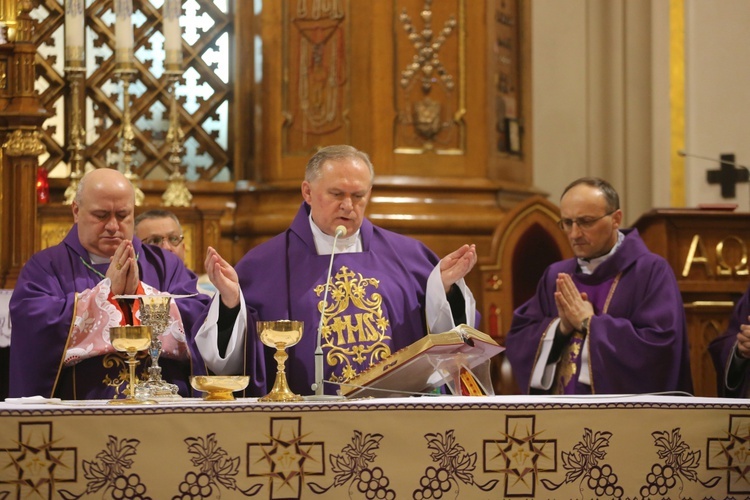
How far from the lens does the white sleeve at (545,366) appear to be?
621cm

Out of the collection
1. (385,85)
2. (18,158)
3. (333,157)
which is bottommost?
(333,157)

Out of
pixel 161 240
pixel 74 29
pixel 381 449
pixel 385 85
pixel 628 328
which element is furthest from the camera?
pixel 385 85

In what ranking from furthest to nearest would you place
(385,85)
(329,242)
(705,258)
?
(385,85), (705,258), (329,242)

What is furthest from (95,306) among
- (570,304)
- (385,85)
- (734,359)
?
(385,85)

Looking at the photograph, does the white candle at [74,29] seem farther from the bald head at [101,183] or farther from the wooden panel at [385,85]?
the bald head at [101,183]

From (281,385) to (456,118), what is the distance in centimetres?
481

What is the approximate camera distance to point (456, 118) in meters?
8.64

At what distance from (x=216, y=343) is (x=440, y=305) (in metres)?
0.95

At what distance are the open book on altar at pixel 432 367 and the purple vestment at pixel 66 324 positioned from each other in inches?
31.2

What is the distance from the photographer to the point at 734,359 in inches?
221

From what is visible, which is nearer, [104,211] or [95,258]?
[104,211]

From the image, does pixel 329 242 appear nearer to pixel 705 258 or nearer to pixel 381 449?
pixel 381 449

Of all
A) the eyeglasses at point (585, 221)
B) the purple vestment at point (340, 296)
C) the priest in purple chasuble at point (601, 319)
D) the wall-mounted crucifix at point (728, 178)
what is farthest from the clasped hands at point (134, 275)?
the wall-mounted crucifix at point (728, 178)

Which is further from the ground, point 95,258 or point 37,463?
point 95,258
